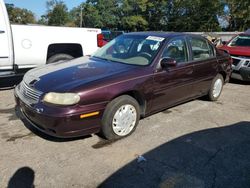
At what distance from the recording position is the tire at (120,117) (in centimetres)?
402

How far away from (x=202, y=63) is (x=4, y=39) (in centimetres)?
412

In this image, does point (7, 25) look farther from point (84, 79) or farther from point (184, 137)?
point (184, 137)

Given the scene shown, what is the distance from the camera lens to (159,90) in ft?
15.4

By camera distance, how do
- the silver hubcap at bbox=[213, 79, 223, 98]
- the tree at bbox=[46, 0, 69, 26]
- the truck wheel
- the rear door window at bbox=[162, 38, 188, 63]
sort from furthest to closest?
the tree at bbox=[46, 0, 69, 26] < the truck wheel < the silver hubcap at bbox=[213, 79, 223, 98] < the rear door window at bbox=[162, 38, 188, 63]

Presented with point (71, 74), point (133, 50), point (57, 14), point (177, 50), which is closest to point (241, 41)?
point (177, 50)

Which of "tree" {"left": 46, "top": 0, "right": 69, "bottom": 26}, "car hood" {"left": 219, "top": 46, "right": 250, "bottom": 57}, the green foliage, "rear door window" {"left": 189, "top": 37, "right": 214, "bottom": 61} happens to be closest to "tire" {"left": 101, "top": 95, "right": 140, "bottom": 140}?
"rear door window" {"left": 189, "top": 37, "right": 214, "bottom": 61}

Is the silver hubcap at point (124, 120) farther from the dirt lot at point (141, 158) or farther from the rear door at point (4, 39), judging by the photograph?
the rear door at point (4, 39)

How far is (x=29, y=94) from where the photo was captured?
159 inches

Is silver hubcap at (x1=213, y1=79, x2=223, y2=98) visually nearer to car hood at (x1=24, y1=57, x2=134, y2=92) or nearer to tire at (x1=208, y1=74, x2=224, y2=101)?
tire at (x1=208, y1=74, x2=224, y2=101)

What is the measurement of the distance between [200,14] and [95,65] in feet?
127

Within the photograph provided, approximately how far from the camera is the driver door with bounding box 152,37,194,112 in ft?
15.5

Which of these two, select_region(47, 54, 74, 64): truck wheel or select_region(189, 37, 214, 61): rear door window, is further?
select_region(47, 54, 74, 64): truck wheel

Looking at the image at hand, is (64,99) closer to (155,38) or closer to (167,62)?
(167,62)

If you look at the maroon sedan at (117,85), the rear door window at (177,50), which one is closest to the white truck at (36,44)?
the maroon sedan at (117,85)
